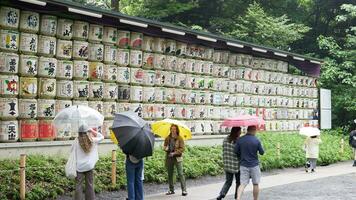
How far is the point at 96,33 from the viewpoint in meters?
15.1

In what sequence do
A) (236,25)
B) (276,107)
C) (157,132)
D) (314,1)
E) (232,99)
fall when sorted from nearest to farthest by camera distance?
(157,132), (232,99), (276,107), (236,25), (314,1)

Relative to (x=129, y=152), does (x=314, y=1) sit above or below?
above

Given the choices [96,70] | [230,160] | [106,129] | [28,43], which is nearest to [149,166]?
[106,129]

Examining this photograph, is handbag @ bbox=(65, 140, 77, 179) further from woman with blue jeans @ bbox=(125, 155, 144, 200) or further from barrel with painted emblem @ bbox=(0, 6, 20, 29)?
barrel with painted emblem @ bbox=(0, 6, 20, 29)

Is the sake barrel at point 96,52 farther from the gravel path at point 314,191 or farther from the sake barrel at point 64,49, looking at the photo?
the gravel path at point 314,191

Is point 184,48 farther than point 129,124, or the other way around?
point 184,48

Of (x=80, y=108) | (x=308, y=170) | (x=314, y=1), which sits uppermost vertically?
(x=314, y=1)

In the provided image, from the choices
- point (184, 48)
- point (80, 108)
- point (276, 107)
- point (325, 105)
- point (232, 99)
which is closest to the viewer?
point (80, 108)

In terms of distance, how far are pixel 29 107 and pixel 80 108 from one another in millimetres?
3786

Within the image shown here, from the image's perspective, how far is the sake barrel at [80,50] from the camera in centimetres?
1448

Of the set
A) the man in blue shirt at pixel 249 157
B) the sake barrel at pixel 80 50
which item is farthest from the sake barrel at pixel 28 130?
the man in blue shirt at pixel 249 157

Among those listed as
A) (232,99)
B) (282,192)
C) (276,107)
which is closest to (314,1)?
(276,107)

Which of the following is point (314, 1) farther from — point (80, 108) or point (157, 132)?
point (80, 108)

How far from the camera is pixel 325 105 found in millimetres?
26109
